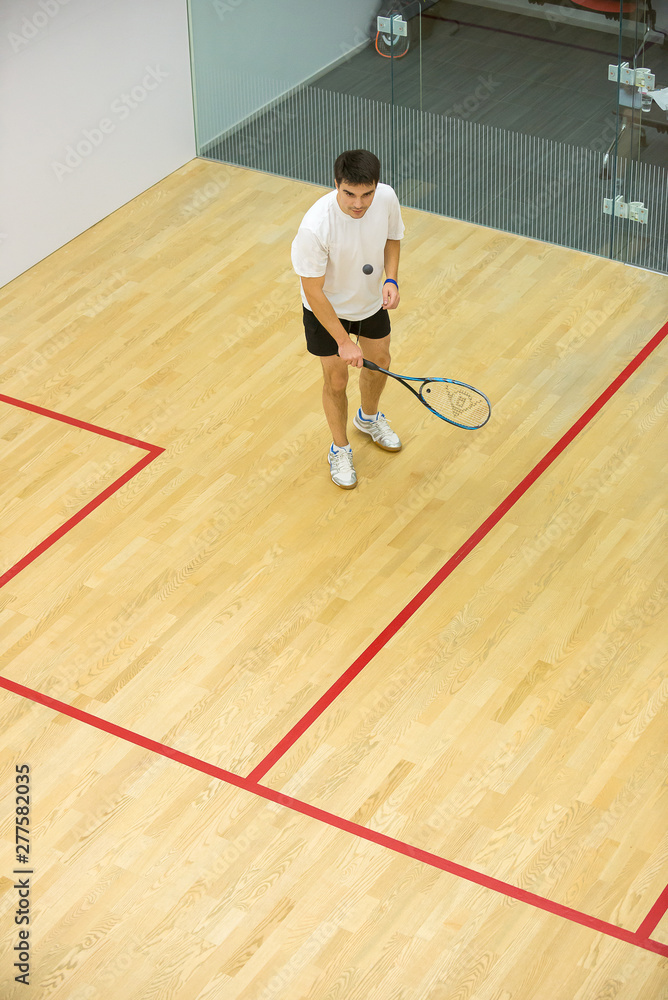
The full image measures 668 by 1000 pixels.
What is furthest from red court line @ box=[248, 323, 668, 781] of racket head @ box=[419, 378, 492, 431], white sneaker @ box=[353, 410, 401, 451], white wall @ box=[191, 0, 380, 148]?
white wall @ box=[191, 0, 380, 148]

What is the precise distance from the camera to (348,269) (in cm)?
398

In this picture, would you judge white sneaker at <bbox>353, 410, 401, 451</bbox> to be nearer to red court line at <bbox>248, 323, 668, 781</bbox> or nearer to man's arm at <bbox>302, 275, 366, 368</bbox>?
red court line at <bbox>248, 323, 668, 781</bbox>

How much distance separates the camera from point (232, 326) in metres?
5.32

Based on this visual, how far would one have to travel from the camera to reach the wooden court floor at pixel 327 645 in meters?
3.13

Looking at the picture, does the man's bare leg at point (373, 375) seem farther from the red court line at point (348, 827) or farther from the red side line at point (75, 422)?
the red court line at point (348, 827)

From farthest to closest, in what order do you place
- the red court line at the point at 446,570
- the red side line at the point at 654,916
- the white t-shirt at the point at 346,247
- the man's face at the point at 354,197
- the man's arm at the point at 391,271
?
the man's arm at the point at 391,271
the white t-shirt at the point at 346,247
the man's face at the point at 354,197
the red court line at the point at 446,570
the red side line at the point at 654,916

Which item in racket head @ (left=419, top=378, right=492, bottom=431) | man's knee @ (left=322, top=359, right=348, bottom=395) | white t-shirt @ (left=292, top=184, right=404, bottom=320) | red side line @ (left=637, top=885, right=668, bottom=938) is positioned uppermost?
white t-shirt @ (left=292, top=184, right=404, bottom=320)

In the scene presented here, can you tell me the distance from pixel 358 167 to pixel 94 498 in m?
1.53

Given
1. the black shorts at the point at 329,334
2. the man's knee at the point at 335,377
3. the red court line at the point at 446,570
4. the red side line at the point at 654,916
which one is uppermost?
the black shorts at the point at 329,334

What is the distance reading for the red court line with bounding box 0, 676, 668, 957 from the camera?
123 inches

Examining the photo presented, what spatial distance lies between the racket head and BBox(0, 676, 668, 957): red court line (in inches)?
59.3

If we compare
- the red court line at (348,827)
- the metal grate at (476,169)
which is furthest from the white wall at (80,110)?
the red court line at (348,827)

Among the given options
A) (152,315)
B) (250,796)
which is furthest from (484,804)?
(152,315)

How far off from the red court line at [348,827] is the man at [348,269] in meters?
1.28
